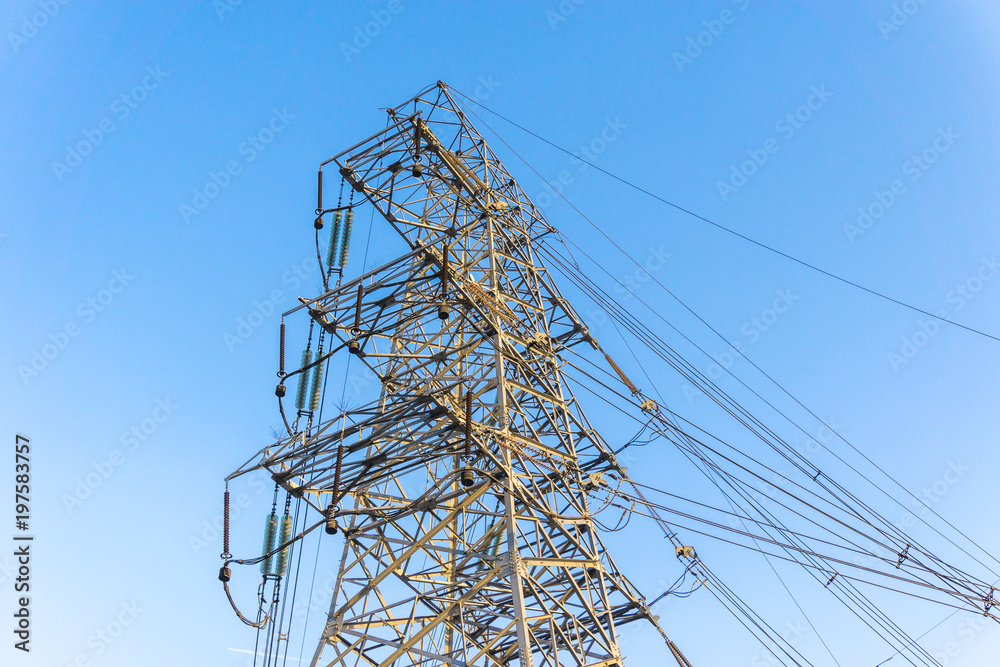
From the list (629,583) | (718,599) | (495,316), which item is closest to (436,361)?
(495,316)

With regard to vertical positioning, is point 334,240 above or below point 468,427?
above

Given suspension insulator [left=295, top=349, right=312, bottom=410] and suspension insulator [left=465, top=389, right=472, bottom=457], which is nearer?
suspension insulator [left=465, top=389, right=472, bottom=457]

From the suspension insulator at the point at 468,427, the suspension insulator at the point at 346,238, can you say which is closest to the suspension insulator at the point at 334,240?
the suspension insulator at the point at 346,238

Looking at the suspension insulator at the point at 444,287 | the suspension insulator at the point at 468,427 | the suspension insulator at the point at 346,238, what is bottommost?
the suspension insulator at the point at 468,427

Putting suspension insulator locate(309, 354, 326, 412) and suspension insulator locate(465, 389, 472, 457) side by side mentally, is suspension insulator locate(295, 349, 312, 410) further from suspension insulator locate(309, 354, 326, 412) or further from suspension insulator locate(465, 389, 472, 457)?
suspension insulator locate(465, 389, 472, 457)

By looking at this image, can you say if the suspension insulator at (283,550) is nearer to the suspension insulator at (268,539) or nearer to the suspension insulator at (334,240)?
the suspension insulator at (268,539)

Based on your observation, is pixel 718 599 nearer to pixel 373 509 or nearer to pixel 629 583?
pixel 629 583

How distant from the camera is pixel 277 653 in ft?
58.9

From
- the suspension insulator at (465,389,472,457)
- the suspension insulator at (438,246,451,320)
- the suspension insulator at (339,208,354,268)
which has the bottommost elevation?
the suspension insulator at (465,389,472,457)

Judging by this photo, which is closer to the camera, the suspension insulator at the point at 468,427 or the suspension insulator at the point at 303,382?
the suspension insulator at the point at 468,427

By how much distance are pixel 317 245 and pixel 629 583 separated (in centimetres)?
1132

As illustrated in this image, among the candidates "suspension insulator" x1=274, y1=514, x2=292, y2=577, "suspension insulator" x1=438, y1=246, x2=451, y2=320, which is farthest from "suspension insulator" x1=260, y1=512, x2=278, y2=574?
"suspension insulator" x1=438, y1=246, x2=451, y2=320

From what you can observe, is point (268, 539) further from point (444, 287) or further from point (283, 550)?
point (444, 287)

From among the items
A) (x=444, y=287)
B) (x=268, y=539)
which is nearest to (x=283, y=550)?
(x=268, y=539)
